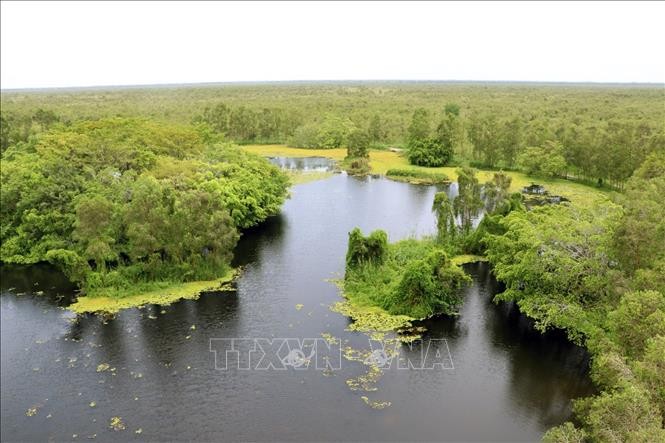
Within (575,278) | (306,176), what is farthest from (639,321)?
(306,176)

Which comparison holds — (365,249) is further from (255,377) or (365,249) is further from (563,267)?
(255,377)

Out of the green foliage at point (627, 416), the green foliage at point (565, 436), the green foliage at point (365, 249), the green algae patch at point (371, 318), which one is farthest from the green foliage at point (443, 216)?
the green foliage at point (627, 416)

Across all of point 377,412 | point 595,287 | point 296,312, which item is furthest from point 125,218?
point 595,287

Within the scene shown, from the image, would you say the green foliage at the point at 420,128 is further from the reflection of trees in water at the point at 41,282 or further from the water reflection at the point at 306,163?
the reflection of trees in water at the point at 41,282

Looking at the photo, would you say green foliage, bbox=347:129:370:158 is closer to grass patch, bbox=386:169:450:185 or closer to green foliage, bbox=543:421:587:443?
grass patch, bbox=386:169:450:185

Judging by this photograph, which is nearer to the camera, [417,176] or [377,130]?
[417,176]

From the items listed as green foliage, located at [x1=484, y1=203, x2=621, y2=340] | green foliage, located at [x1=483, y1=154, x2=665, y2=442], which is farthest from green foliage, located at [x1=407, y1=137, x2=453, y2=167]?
green foliage, located at [x1=484, y1=203, x2=621, y2=340]

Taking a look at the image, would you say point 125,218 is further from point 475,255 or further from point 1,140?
point 1,140
